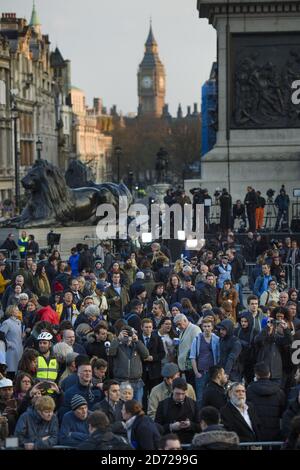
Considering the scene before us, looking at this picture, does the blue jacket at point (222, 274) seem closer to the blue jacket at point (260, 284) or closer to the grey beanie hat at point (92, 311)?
the blue jacket at point (260, 284)

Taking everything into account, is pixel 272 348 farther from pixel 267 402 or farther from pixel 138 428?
pixel 138 428

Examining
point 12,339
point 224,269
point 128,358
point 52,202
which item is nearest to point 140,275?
point 224,269

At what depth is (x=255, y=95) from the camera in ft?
124

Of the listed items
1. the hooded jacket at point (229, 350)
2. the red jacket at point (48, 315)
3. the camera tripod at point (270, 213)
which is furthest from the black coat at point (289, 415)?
the camera tripod at point (270, 213)

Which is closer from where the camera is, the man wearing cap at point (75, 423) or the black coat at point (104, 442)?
the black coat at point (104, 442)

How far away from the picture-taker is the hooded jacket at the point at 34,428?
11914 mm

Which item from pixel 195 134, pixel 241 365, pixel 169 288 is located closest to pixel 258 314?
pixel 241 365

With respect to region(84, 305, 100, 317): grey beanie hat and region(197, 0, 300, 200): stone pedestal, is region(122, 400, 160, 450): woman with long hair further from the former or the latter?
region(197, 0, 300, 200): stone pedestal

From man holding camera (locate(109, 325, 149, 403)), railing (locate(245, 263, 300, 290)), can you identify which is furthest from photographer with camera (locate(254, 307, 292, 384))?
railing (locate(245, 263, 300, 290))

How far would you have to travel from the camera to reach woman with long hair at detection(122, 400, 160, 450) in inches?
449

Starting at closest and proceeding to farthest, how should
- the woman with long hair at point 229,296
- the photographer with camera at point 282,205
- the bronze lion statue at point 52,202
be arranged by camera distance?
the woman with long hair at point 229,296, the photographer with camera at point 282,205, the bronze lion statue at point 52,202

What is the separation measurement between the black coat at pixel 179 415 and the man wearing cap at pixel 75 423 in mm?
844

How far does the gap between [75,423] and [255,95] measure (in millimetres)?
26421
